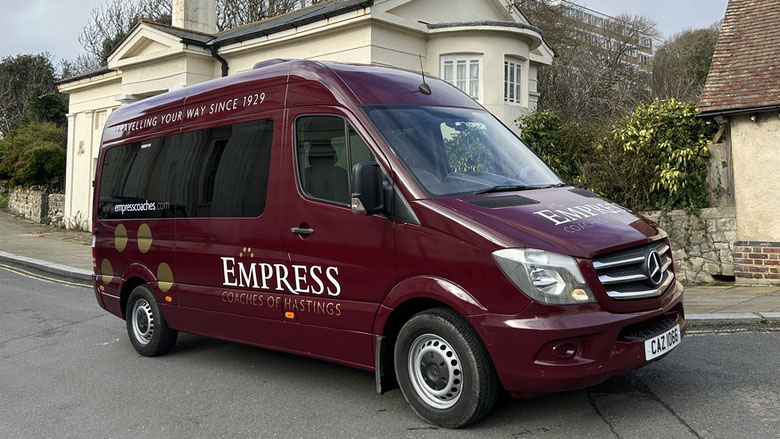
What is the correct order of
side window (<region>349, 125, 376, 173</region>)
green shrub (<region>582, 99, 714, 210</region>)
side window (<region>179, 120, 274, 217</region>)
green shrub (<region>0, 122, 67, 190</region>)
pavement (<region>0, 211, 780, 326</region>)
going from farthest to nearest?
1. green shrub (<region>0, 122, 67, 190</region>)
2. green shrub (<region>582, 99, 714, 210</region>)
3. pavement (<region>0, 211, 780, 326</region>)
4. side window (<region>179, 120, 274, 217</region>)
5. side window (<region>349, 125, 376, 173</region>)

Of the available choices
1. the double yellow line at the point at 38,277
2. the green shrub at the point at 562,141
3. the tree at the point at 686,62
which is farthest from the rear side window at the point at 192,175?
the tree at the point at 686,62

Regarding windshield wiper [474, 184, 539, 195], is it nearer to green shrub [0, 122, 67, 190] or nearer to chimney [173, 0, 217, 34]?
chimney [173, 0, 217, 34]

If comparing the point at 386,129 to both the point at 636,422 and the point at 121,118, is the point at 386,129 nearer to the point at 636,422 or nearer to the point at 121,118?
the point at 636,422

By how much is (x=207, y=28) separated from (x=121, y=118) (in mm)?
17418

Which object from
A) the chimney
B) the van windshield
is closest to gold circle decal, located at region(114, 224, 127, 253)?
the van windshield

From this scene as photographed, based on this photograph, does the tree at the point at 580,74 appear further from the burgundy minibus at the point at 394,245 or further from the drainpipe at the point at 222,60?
the burgundy minibus at the point at 394,245

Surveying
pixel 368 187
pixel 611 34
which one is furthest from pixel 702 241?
pixel 611 34

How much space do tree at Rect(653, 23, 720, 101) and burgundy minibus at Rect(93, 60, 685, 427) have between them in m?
27.8

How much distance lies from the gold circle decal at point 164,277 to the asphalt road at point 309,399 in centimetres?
76

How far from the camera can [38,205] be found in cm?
2831

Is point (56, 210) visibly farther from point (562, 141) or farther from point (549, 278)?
point (549, 278)

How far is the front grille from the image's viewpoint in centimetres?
414

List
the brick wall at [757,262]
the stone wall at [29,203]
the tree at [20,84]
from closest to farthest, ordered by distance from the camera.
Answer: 1. the brick wall at [757,262]
2. the stone wall at [29,203]
3. the tree at [20,84]

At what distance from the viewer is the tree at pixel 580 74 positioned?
3084 centimetres
